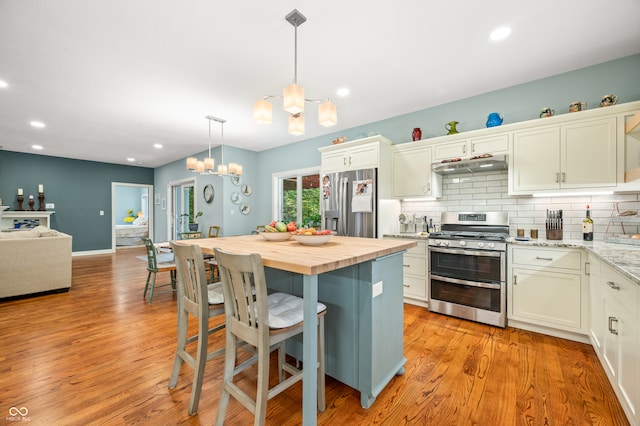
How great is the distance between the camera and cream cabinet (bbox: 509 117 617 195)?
2.45 meters

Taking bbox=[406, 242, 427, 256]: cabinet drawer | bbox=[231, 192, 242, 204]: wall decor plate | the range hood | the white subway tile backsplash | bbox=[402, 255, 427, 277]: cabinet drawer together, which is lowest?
bbox=[402, 255, 427, 277]: cabinet drawer

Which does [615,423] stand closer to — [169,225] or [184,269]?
[184,269]

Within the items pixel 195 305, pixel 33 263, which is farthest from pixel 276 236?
pixel 33 263

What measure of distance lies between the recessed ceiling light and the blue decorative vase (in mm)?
957

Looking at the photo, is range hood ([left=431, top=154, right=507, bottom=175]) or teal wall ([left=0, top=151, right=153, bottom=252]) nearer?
range hood ([left=431, top=154, right=507, bottom=175])

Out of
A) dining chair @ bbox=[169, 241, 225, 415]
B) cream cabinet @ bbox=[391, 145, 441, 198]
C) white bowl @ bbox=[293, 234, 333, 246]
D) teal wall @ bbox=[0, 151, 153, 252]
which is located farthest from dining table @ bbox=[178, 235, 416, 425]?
teal wall @ bbox=[0, 151, 153, 252]

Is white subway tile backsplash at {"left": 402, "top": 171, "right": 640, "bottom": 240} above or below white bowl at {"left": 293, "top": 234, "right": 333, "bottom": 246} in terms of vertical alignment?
above

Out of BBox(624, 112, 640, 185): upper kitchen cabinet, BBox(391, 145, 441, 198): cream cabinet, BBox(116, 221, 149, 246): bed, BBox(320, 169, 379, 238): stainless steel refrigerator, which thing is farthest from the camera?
BBox(116, 221, 149, 246): bed

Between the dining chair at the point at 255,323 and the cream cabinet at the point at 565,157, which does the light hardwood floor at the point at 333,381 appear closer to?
the dining chair at the point at 255,323

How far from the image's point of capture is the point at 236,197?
5961 mm

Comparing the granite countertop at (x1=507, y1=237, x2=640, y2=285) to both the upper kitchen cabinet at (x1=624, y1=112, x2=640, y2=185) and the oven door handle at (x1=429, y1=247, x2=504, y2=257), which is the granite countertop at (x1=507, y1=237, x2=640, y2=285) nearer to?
the oven door handle at (x1=429, y1=247, x2=504, y2=257)

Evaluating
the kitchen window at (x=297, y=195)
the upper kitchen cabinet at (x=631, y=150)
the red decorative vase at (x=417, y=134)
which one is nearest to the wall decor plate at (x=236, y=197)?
the kitchen window at (x=297, y=195)

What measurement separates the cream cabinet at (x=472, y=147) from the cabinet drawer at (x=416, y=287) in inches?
60.6

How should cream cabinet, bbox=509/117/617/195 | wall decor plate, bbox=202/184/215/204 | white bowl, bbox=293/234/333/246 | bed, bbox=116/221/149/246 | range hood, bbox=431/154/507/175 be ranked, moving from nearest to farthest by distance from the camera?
white bowl, bbox=293/234/333/246
cream cabinet, bbox=509/117/617/195
range hood, bbox=431/154/507/175
wall decor plate, bbox=202/184/215/204
bed, bbox=116/221/149/246
